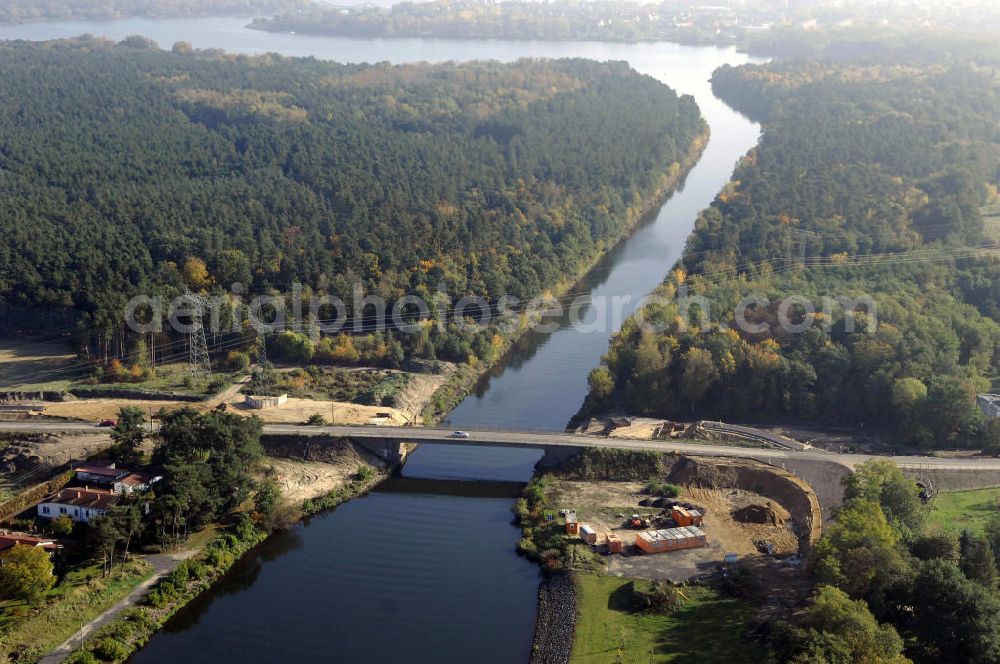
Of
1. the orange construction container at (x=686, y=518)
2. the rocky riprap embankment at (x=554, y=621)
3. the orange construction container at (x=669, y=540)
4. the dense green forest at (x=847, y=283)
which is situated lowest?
the rocky riprap embankment at (x=554, y=621)

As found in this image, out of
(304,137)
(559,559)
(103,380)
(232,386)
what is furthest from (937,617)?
(304,137)

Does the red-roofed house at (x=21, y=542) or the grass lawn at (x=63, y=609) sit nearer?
the grass lawn at (x=63, y=609)

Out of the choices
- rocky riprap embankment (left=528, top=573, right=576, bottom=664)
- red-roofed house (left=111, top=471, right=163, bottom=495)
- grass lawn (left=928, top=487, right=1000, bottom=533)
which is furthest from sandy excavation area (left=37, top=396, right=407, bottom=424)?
grass lawn (left=928, top=487, right=1000, bottom=533)

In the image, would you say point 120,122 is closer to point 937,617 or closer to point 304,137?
point 304,137

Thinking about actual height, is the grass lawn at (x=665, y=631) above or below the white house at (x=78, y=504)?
below

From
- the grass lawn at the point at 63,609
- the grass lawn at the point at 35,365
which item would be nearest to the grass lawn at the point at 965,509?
the grass lawn at the point at 63,609

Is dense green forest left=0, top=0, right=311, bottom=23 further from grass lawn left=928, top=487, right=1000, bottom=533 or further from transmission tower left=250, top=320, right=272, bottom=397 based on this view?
grass lawn left=928, top=487, right=1000, bottom=533

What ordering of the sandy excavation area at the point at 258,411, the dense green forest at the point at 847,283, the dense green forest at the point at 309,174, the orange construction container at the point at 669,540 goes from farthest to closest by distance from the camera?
1. the dense green forest at the point at 309,174
2. the dense green forest at the point at 847,283
3. the sandy excavation area at the point at 258,411
4. the orange construction container at the point at 669,540

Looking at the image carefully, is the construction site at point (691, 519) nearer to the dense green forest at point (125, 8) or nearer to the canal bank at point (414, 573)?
the canal bank at point (414, 573)
